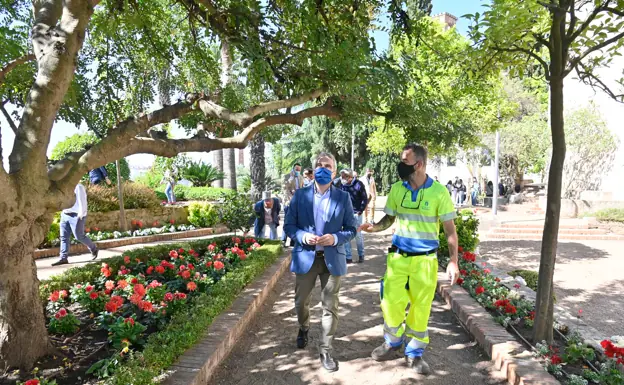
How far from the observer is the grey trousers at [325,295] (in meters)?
3.50

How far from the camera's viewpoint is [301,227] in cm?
369

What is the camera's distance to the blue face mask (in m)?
3.56

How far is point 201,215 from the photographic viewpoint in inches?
480

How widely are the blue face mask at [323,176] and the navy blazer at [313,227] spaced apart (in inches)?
4.7

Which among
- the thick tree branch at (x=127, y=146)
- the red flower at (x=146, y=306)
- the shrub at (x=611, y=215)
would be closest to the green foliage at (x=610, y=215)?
the shrub at (x=611, y=215)

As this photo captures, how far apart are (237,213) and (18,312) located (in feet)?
16.9

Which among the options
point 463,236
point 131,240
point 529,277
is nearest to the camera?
point 529,277

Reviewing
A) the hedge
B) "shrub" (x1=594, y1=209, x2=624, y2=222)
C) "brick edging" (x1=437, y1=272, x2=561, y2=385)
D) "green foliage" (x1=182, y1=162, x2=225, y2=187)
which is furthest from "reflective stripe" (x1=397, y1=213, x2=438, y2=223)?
"green foliage" (x1=182, y1=162, x2=225, y2=187)

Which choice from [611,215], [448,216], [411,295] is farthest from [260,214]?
[611,215]

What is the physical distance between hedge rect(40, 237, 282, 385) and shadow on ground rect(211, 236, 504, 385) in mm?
424

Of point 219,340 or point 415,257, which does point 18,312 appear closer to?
point 219,340

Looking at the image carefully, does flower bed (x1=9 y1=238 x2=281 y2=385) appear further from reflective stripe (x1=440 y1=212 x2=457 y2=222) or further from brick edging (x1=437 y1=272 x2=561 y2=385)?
brick edging (x1=437 y1=272 x2=561 y2=385)

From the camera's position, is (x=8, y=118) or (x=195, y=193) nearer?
(x=8, y=118)

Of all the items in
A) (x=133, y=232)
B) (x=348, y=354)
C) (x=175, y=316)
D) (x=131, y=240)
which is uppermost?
(x=133, y=232)
